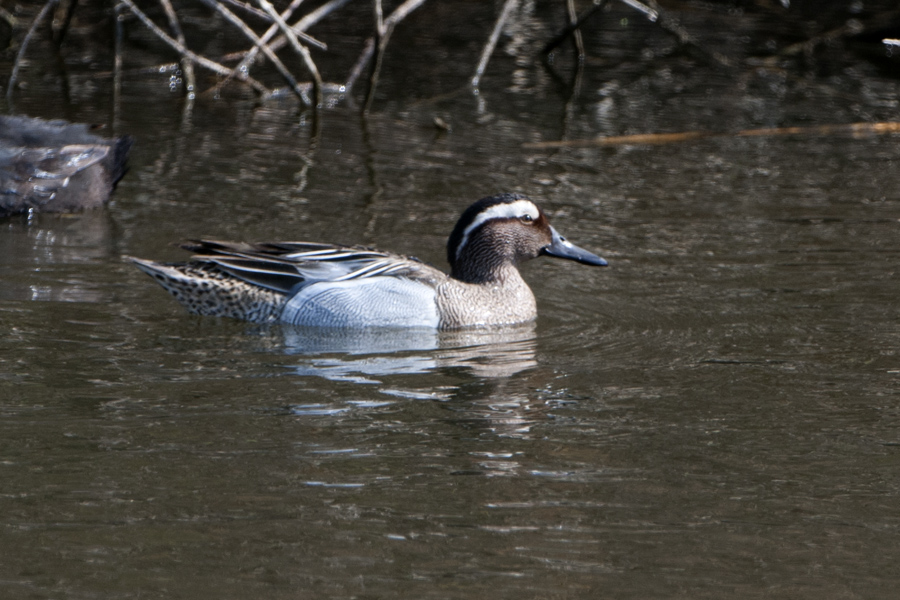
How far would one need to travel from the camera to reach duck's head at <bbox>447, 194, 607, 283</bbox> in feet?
25.8

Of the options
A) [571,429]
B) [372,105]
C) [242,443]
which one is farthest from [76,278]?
[372,105]

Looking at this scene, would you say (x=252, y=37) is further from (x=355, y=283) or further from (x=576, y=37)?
(x=576, y=37)

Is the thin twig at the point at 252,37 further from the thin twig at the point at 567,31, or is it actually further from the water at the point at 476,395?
the thin twig at the point at 567,31

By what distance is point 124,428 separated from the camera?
5.42 metres

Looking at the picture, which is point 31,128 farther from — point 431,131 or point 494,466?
point 494,466

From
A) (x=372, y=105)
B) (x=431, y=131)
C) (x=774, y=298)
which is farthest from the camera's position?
(x=372, y=105)

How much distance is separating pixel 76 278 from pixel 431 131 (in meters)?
4.92

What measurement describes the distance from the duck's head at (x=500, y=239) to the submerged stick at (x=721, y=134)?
12.7 feet

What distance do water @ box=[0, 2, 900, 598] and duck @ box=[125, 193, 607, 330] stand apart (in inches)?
6.7

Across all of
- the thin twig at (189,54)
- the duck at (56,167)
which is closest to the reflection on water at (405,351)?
the duck at (56,167)

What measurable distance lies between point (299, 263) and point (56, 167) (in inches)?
119

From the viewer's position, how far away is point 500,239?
7902 millimetres

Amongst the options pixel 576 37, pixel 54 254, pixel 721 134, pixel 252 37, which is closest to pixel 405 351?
pixel 54 254

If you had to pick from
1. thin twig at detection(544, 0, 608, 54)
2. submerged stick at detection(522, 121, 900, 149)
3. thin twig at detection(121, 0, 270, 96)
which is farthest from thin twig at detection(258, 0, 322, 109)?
thin twig at detection(544, 0, 608, 54)
